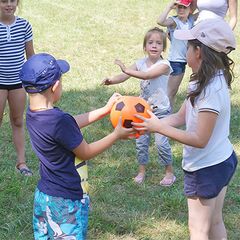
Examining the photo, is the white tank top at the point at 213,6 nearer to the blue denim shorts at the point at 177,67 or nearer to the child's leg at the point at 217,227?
the blue denim shorts at the point at 177,67

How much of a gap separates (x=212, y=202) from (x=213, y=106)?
24.3 inches

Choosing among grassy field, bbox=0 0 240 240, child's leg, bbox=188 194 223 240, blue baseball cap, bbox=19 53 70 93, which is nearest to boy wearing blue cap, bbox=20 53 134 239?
blue baseball cap, bbox=19 53 70 93

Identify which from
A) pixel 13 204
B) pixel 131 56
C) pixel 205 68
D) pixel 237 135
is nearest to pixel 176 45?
pixel 237 135

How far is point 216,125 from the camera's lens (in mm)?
3102

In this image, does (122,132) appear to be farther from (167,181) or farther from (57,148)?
(167,181)

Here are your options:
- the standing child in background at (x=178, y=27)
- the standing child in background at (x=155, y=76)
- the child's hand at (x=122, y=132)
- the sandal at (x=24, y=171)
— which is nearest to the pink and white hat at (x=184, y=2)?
the standing child in background at (x=178, y=27)

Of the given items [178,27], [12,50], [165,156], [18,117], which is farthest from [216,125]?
[178,27]

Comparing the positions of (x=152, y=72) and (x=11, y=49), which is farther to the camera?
(x=11, y=49)

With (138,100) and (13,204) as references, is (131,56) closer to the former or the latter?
(13,204)

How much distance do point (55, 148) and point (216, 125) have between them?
3.04 ft

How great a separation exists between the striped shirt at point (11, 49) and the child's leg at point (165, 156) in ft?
4.61

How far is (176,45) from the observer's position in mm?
5941

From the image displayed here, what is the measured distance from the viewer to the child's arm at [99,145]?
9.82 ft

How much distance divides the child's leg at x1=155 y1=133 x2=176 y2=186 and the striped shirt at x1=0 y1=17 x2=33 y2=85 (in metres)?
1.40
